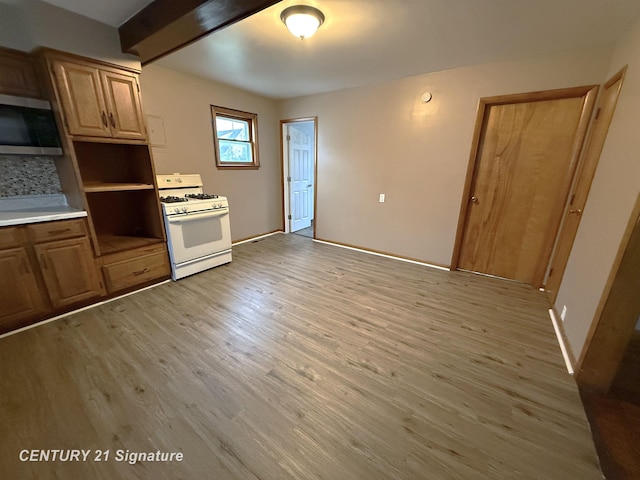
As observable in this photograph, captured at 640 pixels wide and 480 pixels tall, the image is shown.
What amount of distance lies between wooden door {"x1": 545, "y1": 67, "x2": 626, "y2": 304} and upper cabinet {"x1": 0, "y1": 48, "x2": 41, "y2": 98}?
477cm

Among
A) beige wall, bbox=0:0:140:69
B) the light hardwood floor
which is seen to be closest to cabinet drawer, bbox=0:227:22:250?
the light hardwood floor

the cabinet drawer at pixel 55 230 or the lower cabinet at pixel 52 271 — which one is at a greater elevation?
the cabinet drawer at pixel 55 230

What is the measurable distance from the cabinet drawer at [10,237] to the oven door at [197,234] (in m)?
1.10

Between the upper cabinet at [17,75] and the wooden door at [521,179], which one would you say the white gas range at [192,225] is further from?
the wooden door at [521,179]

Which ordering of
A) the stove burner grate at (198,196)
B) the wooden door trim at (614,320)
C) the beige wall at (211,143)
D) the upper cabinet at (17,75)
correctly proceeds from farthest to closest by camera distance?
the stove burner grate at (198,196) < the beige wall at (211,143) < the upper cabinet at (17,75) < the wooden door trim at (614,320)

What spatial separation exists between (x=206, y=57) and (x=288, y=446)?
11.6 ft

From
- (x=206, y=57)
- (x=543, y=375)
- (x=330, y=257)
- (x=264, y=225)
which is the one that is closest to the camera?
(x=543, y=375)

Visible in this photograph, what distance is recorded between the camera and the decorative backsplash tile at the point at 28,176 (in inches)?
87.6

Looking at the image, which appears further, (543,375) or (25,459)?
(543,375)

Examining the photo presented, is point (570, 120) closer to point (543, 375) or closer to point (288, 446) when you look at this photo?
point (543, 375)

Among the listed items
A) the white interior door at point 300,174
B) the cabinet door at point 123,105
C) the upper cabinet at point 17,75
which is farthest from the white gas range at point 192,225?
the white interior door at point 300,174

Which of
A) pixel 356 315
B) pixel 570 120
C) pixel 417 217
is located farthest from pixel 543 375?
pixel 570 120

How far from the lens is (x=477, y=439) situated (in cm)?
132

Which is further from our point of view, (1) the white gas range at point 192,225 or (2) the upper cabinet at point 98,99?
(1) the white gas range at point 192,225
